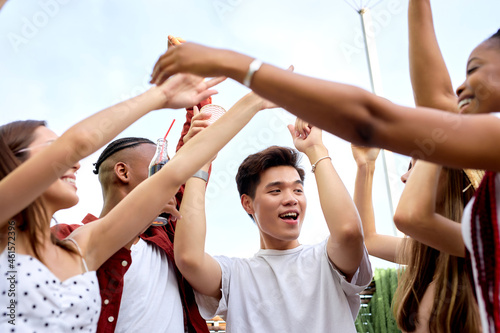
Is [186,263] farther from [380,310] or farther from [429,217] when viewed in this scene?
[380,310]

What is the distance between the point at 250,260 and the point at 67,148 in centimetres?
113

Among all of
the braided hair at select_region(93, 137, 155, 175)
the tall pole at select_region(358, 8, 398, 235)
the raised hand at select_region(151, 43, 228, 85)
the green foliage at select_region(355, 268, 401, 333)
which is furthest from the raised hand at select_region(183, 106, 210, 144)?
the tall pole at select_region(358, 8, 398, 235)

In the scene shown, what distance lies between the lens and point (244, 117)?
175cm

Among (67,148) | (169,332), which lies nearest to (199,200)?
(169,332)

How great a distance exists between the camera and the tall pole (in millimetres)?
5375

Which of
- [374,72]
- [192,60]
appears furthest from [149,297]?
[374,72]

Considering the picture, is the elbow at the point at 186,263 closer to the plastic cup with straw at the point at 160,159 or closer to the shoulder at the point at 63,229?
the plastic cup with straw at the point at 160,159

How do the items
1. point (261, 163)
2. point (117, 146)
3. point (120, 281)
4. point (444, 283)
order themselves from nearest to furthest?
point (444, 283) < point (120, 281) < point (117, 146) < point (261, 163)

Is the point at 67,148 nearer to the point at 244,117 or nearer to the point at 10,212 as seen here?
the point at 10,212

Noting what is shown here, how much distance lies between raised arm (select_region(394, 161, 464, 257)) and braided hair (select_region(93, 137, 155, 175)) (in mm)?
1307

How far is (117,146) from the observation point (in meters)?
2.19

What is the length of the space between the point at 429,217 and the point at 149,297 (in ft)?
3.36

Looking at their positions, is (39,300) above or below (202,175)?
below

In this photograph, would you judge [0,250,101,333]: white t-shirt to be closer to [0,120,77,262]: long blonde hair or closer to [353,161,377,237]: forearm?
[0,120,77,262]: long blonde hair
